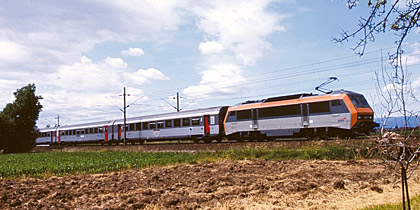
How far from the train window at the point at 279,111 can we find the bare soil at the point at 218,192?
11574mm

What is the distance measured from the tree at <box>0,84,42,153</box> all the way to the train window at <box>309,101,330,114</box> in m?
32.9

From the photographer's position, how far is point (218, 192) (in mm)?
7699

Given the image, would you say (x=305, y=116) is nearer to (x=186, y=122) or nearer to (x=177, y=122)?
(x=186, y=122)

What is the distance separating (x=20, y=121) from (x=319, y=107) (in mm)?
33918

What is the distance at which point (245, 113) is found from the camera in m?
24.8

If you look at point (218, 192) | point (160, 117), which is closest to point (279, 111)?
point (160, 117)

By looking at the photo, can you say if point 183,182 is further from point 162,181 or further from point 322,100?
point 322,100

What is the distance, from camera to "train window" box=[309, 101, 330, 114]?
20.2m

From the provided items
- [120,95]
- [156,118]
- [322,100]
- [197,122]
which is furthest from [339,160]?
[120,95]

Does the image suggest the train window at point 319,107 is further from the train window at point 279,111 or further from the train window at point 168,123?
the train window at point 168,123

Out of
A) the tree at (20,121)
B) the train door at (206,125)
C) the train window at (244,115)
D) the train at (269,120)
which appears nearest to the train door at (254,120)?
the train at (269,120)

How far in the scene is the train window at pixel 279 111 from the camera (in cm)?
2164

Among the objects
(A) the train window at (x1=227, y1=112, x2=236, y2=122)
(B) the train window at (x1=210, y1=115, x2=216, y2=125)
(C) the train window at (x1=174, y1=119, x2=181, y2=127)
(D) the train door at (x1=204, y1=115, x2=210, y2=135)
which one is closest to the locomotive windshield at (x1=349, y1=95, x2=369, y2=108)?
(A) the train window at (x1=227, y1=112, x2=236, y2=122)

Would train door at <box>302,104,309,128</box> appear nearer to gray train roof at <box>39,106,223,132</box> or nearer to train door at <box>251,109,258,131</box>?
train door at <box>251,109,258,131</box>
